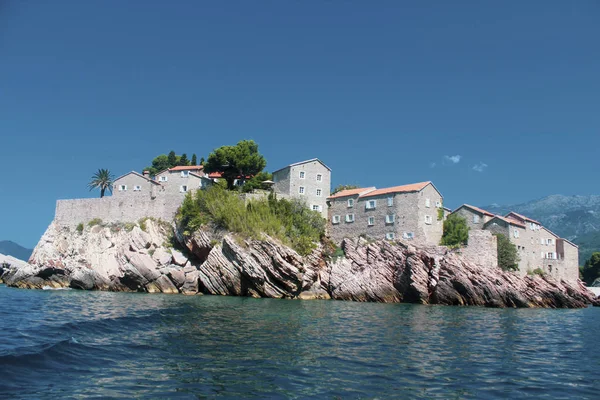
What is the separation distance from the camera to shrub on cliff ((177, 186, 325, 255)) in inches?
1949

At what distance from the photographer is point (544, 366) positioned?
Answer: 16328mm

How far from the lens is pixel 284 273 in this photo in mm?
46188

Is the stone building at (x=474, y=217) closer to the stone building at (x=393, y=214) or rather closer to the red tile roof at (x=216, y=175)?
the stone building at (x=393, y=214)

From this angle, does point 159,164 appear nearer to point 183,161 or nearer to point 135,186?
point 183,161

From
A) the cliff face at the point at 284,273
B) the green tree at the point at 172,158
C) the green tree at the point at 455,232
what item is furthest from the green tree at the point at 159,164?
the green tree at the point at 455,232

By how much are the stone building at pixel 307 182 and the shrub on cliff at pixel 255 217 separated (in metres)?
2.93

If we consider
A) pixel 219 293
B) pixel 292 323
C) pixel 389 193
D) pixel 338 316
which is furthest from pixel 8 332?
pixel 389 193

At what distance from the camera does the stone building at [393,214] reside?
52.7 meters

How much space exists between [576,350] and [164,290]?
132 ft

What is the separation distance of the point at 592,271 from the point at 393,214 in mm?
62563

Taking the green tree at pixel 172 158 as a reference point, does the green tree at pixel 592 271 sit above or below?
below

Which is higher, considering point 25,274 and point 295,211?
point 295,211

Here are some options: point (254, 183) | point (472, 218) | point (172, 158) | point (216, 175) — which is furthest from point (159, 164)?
point (472, 218)

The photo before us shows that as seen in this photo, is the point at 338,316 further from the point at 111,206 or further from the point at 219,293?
the point at 111,206
